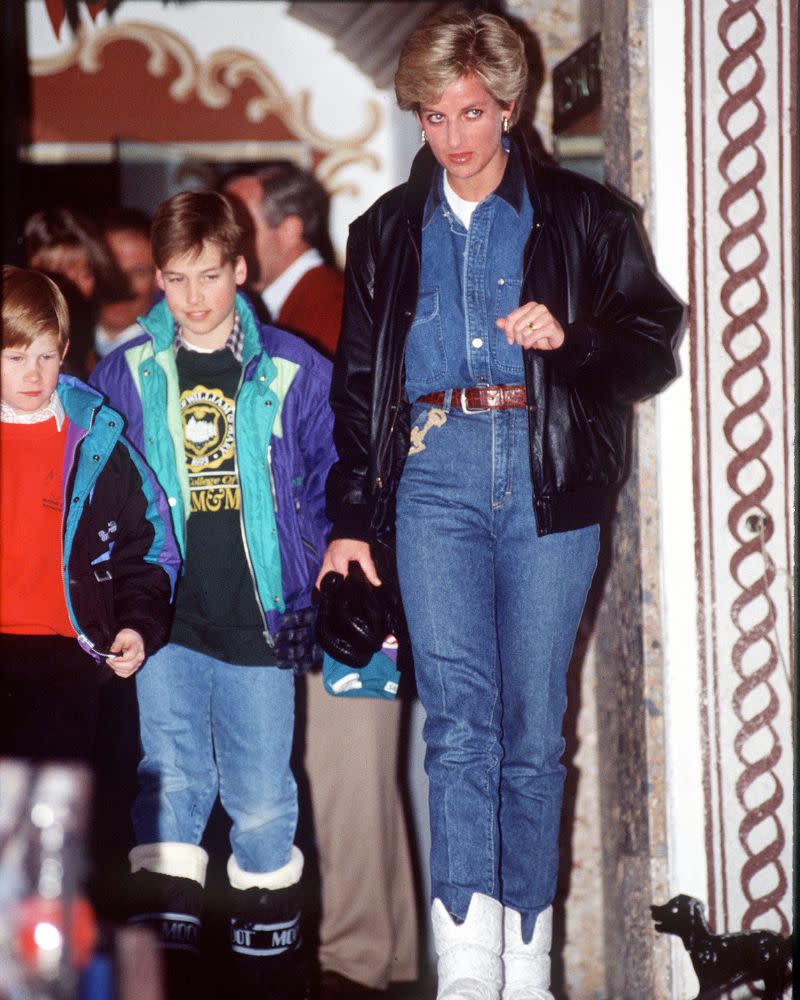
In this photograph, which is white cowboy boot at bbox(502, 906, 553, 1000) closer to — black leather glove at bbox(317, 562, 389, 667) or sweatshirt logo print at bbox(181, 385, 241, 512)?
black leather glove at bbox(317, 562, 389, 667)

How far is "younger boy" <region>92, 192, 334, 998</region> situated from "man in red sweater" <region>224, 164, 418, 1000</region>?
0.60 meters

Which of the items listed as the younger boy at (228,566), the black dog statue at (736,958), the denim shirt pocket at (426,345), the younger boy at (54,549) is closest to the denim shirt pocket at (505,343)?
the denim shirt pocket at (426,345)

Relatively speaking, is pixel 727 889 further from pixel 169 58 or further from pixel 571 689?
pixel 169 58

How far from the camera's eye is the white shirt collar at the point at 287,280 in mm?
4004

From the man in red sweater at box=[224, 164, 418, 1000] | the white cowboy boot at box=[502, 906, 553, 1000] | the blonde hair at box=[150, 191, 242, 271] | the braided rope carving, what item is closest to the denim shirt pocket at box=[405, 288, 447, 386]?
the blonde hair at box=[150, 191, 242, 271]

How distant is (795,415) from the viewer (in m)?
3.09

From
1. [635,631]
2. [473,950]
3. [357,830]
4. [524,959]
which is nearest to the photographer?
[473,950]

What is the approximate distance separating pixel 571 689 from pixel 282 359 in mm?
1272

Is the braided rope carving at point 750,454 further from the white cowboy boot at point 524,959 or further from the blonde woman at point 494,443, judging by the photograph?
the white cowboy boot at point 524,959

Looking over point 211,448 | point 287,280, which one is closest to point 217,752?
point 211,448

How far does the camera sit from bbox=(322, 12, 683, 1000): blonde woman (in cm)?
261

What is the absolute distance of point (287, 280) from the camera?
13.2ft

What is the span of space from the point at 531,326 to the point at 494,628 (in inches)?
25.4

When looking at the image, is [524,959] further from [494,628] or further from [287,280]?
[287,280]
